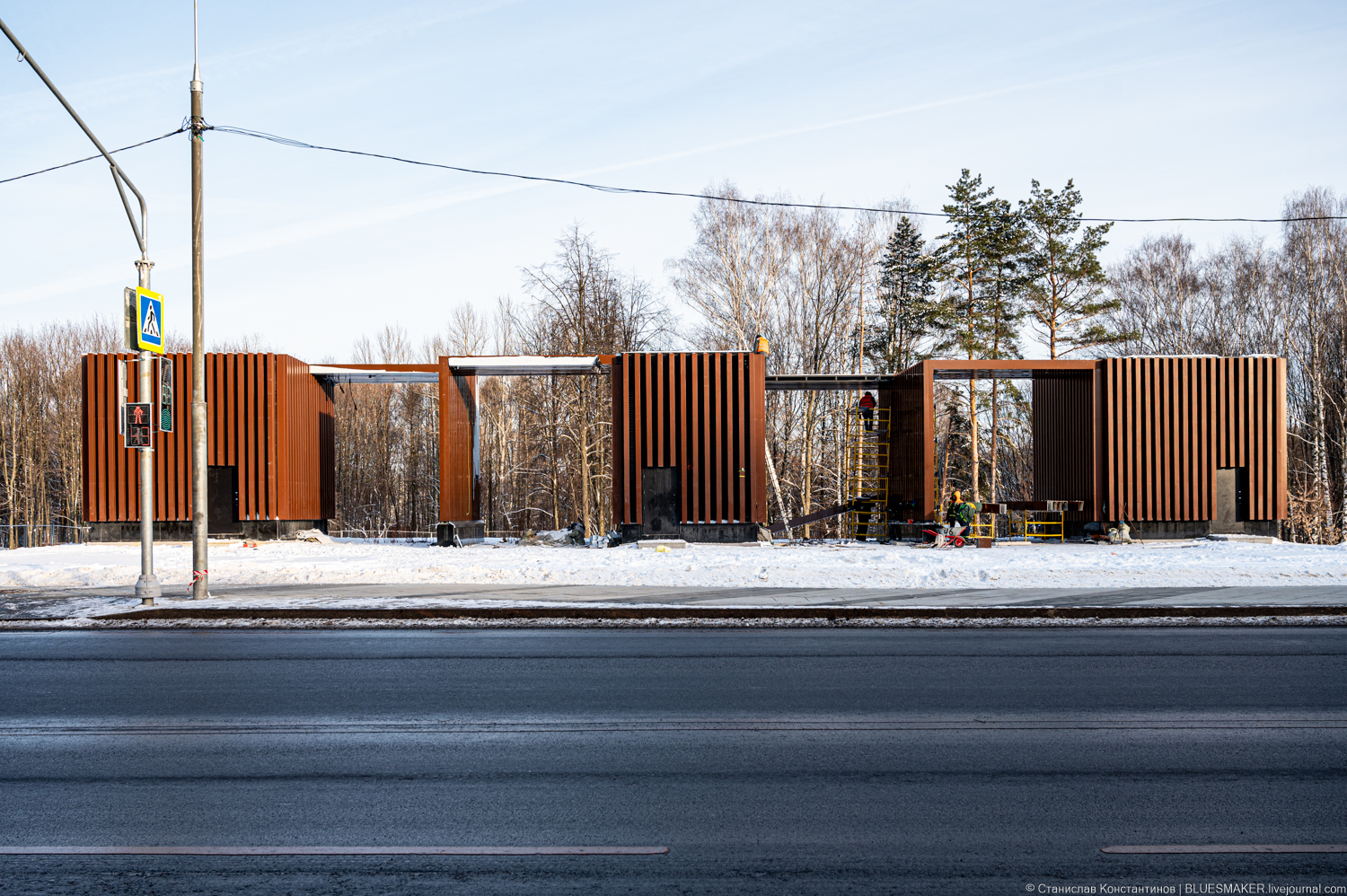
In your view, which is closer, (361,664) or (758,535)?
(361,664)

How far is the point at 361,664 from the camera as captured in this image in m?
9.45

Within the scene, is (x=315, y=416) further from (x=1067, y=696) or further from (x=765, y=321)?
(x=1067, y=696)

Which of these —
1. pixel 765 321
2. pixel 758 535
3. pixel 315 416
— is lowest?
pixel 758 535

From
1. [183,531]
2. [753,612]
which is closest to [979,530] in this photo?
[753,612]

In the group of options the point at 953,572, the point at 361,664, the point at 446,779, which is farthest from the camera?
the point at 953,572

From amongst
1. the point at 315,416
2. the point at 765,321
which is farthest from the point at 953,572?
the point at 765,321

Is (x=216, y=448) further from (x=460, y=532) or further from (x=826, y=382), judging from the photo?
(x=826, y=382)

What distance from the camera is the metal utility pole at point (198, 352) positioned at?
47.5ft

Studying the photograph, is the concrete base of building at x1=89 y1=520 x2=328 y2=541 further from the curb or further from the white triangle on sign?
the curb

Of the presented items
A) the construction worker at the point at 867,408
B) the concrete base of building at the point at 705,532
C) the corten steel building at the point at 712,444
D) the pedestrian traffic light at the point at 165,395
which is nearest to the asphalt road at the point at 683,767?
the pedestrian traffic light at the point at 165,395

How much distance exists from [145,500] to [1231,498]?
28.3m

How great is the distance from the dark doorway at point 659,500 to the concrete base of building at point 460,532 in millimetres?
5749

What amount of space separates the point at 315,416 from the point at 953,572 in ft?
76.1

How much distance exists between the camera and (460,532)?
2898cm
